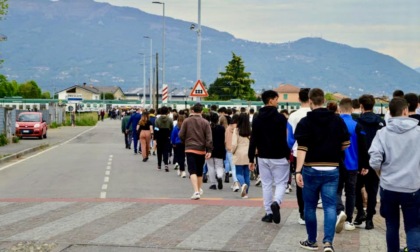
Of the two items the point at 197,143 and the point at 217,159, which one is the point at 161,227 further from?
the point at 217,159

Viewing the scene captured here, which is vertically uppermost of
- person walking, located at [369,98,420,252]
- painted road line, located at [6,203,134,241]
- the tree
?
the tree

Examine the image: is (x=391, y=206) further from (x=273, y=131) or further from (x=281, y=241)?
(x=273, y=131)

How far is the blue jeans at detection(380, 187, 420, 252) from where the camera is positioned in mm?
7453

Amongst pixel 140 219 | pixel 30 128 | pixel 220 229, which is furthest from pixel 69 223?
pixel 30 128

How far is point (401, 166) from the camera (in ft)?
24.5

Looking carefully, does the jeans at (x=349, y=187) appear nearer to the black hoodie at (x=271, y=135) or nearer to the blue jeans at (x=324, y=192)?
the black hoodie at (x=271, y=135)

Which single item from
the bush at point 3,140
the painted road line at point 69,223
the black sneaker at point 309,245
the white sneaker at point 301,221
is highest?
the black sneaker at point 309,245

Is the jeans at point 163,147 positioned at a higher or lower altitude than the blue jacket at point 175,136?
lower

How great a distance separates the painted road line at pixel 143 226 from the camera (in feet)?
31.2

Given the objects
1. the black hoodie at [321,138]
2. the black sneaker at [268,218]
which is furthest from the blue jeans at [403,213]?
the black sneaker at [268,218]

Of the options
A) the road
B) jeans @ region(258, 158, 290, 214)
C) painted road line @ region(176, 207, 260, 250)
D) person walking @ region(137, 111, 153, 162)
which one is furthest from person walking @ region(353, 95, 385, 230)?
person walking @ region(137, 111, 153, 162)

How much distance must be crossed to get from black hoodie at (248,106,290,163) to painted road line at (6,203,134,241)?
2.71 metres

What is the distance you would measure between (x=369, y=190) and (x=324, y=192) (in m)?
2.51

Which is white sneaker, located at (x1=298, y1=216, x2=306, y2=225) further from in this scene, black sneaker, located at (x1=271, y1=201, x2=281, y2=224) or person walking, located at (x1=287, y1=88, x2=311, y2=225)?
black sneaker, located at (x1=271, y1=201, x2=281, y2=224)
